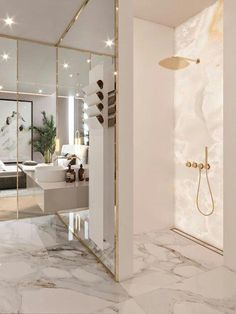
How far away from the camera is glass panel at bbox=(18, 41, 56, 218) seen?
3355 millimetres

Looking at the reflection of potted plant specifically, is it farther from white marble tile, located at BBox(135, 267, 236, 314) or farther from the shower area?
white marble tile, located at BBox(135, 267, 236, 314)

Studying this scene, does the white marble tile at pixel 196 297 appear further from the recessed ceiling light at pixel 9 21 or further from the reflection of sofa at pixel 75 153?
the recessed ceiling light at pixel 9 21

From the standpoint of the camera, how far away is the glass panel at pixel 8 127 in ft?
10.9

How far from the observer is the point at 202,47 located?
8.98ft

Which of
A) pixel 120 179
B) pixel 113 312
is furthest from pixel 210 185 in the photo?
pixel 113 312

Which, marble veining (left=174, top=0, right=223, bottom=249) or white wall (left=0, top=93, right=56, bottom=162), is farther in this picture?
white wall (left=0, top=93, right=56, bottom=162)

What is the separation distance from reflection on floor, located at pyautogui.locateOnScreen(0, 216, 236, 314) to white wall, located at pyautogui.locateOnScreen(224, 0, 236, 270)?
0.25 meters

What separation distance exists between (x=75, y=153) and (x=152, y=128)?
0.91 meters

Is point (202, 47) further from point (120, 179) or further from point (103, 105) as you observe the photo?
point (120, 179)

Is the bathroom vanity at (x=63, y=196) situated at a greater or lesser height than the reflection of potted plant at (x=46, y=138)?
lesser

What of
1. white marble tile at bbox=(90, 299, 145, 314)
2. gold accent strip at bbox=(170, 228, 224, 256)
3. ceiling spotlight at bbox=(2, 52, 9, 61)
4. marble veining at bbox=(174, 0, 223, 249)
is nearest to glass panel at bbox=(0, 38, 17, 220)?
ceiling spotlight at bbox=(2, 52, 9, 61)

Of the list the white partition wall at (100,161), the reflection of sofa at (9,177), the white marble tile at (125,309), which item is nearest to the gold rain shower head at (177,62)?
the white partition wall at (100,161)

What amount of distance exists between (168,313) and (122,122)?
4.21 ft

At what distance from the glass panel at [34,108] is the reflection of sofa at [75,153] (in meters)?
0.26
